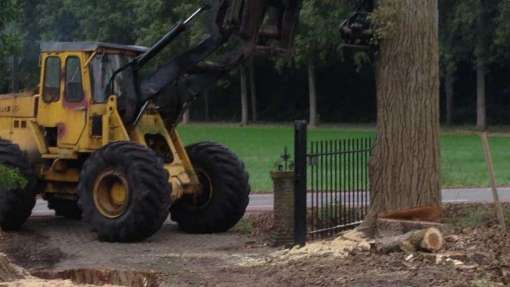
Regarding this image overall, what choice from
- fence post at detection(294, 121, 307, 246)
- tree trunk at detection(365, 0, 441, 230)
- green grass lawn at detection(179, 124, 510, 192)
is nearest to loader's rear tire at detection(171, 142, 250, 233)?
fence post at detection(294, 121, 307, 246)

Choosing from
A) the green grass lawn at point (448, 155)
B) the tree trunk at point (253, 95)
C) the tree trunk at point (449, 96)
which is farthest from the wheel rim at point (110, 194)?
the tree trunk at point (253, 95)

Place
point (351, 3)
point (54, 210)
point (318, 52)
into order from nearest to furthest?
point (351, 3) < point (54, 210) < point (318, 52)

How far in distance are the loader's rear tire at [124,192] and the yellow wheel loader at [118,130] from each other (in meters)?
0.02

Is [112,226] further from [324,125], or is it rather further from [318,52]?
[324,125]

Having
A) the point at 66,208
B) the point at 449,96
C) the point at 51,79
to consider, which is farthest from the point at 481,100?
the point at 51,79

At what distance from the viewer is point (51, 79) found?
17.0 metres

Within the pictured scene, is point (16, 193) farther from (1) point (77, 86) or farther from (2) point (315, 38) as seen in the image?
(2) point (315, 38)

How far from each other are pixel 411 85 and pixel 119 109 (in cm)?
478

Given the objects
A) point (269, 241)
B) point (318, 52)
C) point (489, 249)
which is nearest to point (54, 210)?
point (269, 241)

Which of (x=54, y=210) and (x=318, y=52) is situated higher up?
(x=318, y=52)

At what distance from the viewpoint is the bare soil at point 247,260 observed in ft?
32.4

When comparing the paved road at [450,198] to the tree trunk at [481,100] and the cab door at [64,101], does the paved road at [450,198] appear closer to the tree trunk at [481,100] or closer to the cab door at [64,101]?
the cab door at [64,101]

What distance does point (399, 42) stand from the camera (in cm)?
1357

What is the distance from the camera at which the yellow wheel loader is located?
1571 centimetres
